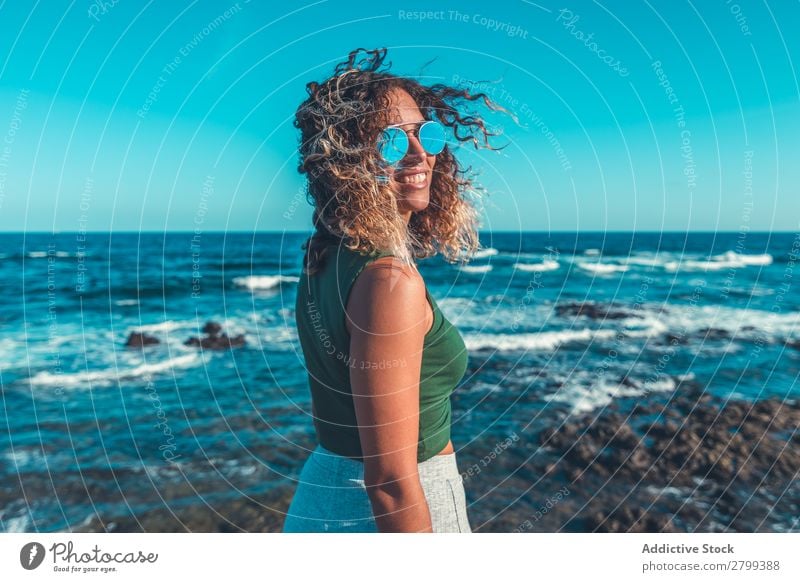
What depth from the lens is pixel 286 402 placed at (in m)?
10.0

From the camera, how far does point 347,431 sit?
182cm

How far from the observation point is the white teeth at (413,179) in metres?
1.97

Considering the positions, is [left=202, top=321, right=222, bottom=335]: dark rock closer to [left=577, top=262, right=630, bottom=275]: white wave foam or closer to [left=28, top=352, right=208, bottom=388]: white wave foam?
[left=28, top=352, right=208, bottom=388]: white wave foam

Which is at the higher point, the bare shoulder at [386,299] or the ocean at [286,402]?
the bare shoulder at [386,299]

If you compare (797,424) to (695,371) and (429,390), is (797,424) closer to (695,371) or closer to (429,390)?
(695,371)

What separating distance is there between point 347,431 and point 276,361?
1143 centimetres

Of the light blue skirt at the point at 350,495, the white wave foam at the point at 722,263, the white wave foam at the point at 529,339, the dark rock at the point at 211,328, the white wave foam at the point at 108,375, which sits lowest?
the white wave foam at the point at 529,339

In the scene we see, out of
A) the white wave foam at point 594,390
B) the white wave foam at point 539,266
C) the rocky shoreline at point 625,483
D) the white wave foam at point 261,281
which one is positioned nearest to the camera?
the rocky shoreline at point 625,483

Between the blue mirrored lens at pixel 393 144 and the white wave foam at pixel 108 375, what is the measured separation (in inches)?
426

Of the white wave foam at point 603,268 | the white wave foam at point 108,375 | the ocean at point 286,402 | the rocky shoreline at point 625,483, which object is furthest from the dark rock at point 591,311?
the white wave foam at point 603,268

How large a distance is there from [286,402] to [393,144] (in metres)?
8.70

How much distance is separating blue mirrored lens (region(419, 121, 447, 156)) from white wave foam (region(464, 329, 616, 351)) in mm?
12033

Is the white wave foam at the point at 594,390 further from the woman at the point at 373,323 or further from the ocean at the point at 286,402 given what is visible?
the woman at the point at 373,323

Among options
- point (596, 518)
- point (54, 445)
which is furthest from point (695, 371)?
point (54, 445)
